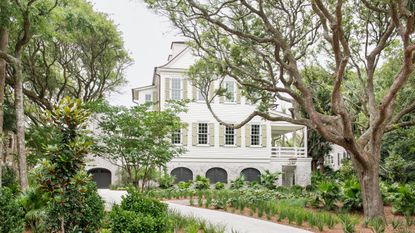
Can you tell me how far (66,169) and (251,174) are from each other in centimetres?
2315

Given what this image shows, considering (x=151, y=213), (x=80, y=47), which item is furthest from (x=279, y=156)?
(x=151, y=213)

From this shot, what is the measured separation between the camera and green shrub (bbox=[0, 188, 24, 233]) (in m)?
8.05

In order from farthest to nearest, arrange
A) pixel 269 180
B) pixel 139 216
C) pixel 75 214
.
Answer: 1. pixel 269 180
2. pixel 75 214
3. pixel 139 216

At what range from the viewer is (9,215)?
321 inches

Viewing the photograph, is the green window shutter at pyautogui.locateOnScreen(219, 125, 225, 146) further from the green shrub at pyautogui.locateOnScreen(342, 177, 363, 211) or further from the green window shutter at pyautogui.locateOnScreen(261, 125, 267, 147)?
the green shrub at pyautogui.locateOnScreen(342, 177, 363, 211)

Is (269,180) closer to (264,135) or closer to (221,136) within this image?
(264,135)

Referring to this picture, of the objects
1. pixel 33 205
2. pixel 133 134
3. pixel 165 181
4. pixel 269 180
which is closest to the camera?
pixel 33 205

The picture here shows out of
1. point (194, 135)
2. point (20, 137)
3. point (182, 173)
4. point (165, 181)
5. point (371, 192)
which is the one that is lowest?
point (165, 181)

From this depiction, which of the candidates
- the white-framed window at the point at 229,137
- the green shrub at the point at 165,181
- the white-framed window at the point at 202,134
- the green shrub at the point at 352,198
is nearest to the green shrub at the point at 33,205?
the green shrub at the point at 352,198

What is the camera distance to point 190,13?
46.6 ft

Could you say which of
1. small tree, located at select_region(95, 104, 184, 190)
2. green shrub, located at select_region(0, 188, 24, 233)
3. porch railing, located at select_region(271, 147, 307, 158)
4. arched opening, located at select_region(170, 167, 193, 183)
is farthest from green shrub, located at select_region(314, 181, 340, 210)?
porch railing, located at select_region(271, 147, 307, 158)

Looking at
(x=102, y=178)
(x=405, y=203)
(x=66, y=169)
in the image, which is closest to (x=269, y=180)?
(x=405, y=203)

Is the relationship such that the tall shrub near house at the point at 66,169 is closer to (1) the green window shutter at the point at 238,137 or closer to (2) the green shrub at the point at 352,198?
(2) the green shrub at the point at 352,198

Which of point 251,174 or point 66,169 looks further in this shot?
point 251,174
